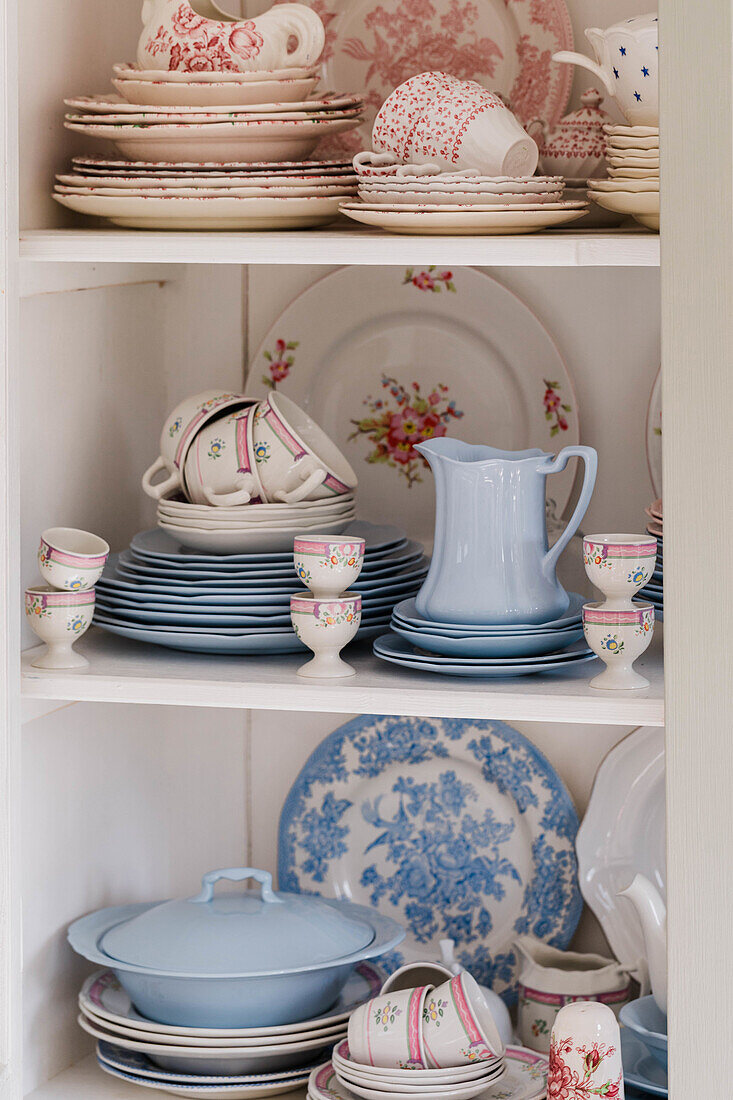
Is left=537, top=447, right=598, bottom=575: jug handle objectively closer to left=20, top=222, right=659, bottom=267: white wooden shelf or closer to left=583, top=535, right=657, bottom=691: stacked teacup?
left=583, top=535, right=657, bottom=691: stacked teacup

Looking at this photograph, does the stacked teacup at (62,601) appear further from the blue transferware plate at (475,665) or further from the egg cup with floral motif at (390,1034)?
the egg cup with floral motif at (390,1034)

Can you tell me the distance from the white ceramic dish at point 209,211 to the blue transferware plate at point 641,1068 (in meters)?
0.80

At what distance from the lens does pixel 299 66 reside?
47.9 inches

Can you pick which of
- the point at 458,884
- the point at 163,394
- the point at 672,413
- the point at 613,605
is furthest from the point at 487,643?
the point at 163,394

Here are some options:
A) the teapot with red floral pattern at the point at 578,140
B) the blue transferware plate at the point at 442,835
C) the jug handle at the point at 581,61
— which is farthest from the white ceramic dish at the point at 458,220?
the blue transferware plate at the point at 442,835

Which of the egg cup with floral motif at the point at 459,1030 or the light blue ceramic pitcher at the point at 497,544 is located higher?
the light blue ceramic pitcher at the point at 497,544

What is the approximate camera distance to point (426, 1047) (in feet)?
3.98

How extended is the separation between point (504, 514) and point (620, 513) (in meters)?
0.30

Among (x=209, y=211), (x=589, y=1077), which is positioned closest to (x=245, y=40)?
(x=209, y=211)

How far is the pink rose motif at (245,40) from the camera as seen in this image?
1.19m

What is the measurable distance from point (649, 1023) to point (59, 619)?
644 millimetres

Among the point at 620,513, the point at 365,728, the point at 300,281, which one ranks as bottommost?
the point at 365,728

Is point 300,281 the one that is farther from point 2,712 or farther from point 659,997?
point 659,997

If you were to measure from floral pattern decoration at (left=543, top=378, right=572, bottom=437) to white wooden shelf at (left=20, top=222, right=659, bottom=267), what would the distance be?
27 centimetres
